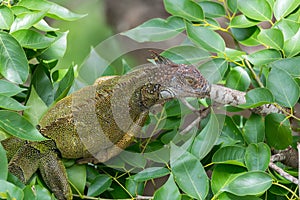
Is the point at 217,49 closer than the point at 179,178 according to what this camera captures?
No

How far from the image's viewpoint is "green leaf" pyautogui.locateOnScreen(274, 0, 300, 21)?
99cm

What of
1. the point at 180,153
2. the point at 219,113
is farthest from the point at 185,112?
the point at 180,153

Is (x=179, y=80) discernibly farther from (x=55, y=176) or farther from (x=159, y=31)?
(x=55, y=176)

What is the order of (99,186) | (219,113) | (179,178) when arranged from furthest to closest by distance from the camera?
(219,113)
(99,186)
(179,178)

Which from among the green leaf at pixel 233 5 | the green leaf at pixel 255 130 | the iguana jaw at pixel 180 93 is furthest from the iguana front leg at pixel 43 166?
the green leaf at pixel 233 5

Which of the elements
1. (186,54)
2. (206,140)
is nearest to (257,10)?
(186,54)

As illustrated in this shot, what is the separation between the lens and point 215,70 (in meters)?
0.99

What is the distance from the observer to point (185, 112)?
1035 millimetres

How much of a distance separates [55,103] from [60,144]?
0.25 ft

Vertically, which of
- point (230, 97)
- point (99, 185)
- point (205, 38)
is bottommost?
point (99, 185)

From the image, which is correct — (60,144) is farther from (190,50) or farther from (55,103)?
(190,50)

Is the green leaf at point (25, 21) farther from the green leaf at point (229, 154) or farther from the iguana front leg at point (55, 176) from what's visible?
the green leaf at point (229, 154)

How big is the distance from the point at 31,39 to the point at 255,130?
1.40 feet

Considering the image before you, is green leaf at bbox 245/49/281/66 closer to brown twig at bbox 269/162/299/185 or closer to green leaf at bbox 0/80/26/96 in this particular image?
brown twig at bbox 269/162/299/185
